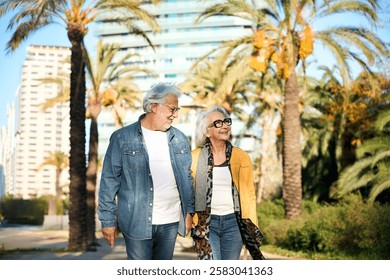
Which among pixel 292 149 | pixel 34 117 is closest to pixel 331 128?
pixel 292 149

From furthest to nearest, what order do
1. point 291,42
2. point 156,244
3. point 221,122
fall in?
point 291,42 → point 221,122 → point 156,244

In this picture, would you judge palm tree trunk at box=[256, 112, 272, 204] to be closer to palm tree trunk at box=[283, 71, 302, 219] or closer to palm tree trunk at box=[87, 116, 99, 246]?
palm tree trunk at box=[87, 116, 99, 246]

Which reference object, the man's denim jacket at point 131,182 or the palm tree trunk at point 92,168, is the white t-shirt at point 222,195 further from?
the palm tree trunk at point 92,168

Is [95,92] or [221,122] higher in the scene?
[95,92]

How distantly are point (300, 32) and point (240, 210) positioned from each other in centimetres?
1032

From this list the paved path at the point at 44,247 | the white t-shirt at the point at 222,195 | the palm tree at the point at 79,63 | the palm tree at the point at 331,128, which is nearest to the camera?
the white t-shirt at the point at 222,195

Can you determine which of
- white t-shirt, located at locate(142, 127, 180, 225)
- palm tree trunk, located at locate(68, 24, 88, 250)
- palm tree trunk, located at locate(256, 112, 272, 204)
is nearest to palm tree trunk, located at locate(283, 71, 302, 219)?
palm tree trunk, located at locate(68, 24, 88, 250)

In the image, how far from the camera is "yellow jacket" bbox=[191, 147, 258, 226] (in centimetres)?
484

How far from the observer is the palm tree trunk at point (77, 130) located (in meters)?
14.2

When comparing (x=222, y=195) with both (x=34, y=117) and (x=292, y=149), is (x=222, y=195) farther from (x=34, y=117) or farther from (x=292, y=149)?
(x=34, y=117)

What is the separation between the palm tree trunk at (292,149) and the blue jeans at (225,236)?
10.6 m

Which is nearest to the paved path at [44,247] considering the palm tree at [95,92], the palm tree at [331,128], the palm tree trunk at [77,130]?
the palm tree trunk at [77,130]

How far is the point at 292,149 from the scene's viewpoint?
1529 centimetres

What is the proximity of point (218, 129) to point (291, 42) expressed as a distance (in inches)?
356
